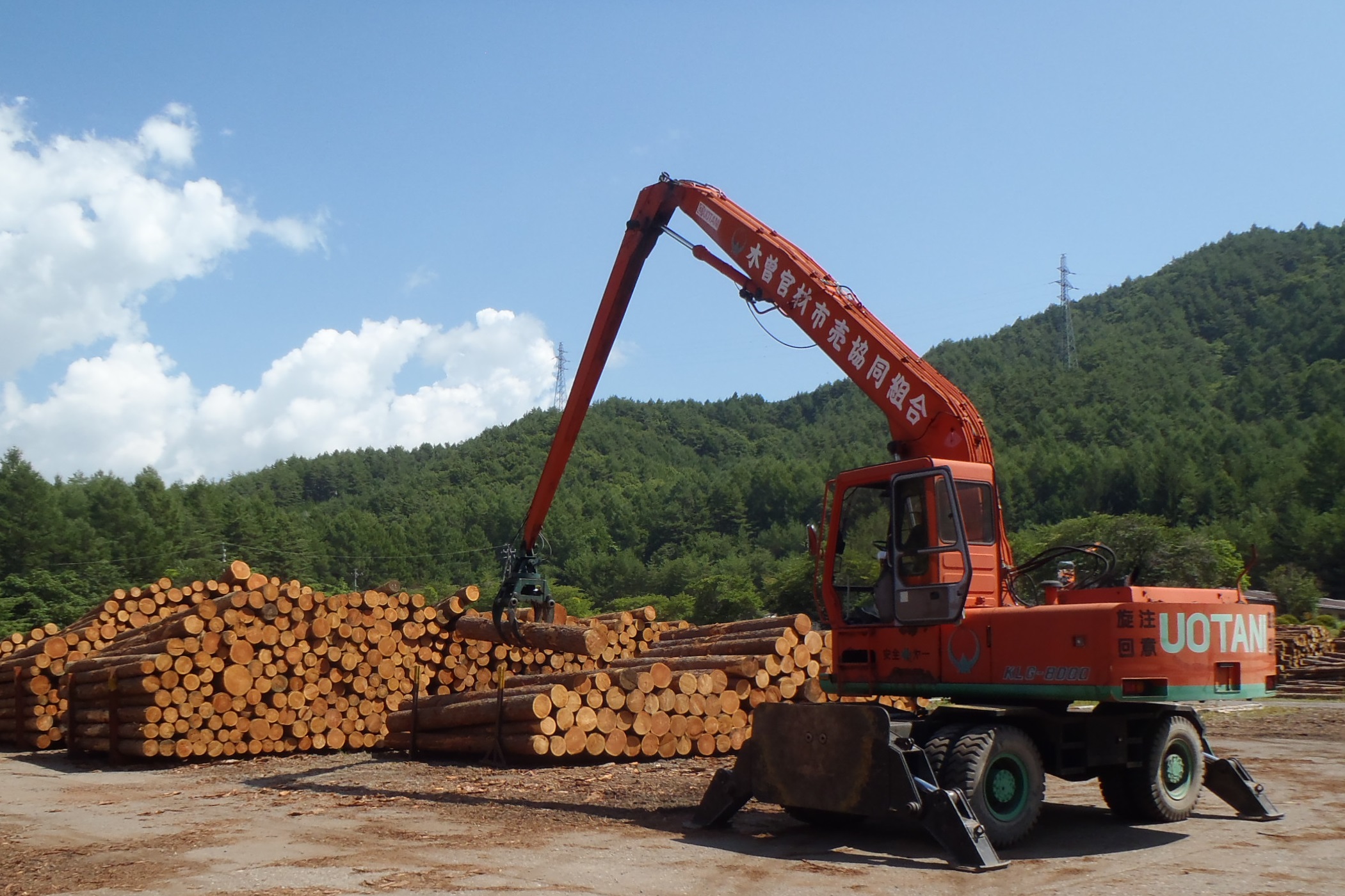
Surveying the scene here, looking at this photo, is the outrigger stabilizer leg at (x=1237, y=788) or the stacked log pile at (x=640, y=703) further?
the stacked log pile at (x=640, y=703)

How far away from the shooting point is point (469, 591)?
1714cm

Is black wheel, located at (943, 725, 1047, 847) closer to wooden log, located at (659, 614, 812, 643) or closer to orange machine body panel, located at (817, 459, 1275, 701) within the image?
orange machine body panel, located at (817, 459, 1275, 701)

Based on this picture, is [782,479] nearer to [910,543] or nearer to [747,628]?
[747,628]

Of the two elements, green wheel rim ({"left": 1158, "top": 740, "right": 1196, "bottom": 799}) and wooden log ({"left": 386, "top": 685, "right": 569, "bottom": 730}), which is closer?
green wheel rim ({"left": 1158, "top": 740, "right": 1196, "bottom": 799})

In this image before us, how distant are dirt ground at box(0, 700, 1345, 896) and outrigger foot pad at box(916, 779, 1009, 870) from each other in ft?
0.42

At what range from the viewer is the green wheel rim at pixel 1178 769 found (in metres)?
8.98

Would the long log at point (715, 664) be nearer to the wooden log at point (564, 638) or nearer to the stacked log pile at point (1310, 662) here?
the wooden log at point (564, 638)

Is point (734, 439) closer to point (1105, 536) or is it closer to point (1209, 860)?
point (1105, 536)

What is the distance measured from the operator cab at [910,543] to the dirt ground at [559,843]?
5.68ft

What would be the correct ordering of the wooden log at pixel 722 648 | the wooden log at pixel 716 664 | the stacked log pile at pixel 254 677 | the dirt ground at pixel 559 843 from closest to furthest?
the dirt ground at pixel 559 843 < the wooden log at pixel 716 664 < the stacked log pile at pixel 254 677 < the wooden log at pixel 722 648

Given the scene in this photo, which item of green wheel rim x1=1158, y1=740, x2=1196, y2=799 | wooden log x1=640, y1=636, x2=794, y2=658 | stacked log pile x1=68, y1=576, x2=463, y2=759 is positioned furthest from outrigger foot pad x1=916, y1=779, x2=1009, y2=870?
stacked log pile x1=68, y1=576, x2=463, y2=759

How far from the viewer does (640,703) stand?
42.9 feet

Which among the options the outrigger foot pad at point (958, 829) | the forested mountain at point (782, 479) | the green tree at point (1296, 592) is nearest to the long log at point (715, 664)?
the outrigger foot pad at point (958, 829)

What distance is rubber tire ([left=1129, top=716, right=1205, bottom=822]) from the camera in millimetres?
8805
